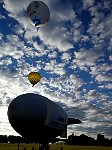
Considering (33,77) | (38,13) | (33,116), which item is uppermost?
(38,13)

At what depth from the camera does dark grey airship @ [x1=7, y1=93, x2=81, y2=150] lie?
55.3 ft

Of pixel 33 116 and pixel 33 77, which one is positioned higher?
pixel 33 77

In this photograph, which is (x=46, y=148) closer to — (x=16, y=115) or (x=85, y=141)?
(x=16, y=115)

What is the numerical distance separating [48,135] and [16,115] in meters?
3.49

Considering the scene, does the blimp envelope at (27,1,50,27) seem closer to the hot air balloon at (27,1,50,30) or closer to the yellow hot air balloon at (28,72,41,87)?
the hot air balloon at (27,1,50,30)

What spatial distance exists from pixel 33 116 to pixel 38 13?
10.2 m

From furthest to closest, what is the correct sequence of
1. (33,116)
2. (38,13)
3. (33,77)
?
1. (33,77)
2. (38,13)
3. (33,116)

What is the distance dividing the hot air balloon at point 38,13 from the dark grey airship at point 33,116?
7.92 meters

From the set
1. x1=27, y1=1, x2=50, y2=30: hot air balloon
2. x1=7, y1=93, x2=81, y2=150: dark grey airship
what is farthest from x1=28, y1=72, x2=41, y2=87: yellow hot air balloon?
x1=7, y1=93, x2=81, y2=150: dark grey airship

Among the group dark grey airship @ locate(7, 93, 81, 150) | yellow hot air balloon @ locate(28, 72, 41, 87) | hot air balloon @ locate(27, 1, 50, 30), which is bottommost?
dark grey airship @ locate(7, 93, 81, 150)

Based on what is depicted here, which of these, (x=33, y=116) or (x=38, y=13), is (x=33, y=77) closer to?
(x=38, y=13)

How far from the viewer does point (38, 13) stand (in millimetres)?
22359

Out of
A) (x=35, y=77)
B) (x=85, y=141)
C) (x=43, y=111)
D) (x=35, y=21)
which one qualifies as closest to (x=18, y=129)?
(x=43, y=111)

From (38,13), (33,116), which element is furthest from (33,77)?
(33,116)
